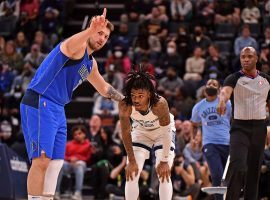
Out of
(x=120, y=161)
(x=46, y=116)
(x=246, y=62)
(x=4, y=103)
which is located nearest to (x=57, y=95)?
(x=46, y=116)

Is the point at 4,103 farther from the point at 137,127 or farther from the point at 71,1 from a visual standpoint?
A: the point at 137,127

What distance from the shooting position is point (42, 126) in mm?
7129

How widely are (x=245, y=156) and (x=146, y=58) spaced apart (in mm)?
8543

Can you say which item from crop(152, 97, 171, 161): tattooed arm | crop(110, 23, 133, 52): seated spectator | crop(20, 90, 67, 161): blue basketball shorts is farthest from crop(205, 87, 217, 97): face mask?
crop(110, 23, 133, 52): seated spectator

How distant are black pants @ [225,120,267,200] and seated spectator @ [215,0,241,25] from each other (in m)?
9.54

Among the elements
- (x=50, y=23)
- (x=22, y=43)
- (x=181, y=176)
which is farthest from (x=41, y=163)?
(x=50, y=23)

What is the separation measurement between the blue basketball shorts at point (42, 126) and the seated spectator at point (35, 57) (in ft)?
34.1

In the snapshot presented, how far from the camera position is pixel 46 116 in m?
7.16

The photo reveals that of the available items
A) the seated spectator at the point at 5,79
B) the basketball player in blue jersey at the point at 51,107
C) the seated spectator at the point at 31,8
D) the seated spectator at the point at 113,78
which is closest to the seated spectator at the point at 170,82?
the seated spectator at the point at 113,78

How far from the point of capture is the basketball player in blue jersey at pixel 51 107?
7066 mm

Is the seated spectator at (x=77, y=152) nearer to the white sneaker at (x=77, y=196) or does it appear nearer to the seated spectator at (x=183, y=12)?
the white sneaker at (x=77, y=196)

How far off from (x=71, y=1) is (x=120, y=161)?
7.66 metres

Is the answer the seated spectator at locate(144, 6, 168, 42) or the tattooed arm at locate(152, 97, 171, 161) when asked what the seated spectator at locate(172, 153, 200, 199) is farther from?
the seated spectator at locate(144, 6, 168, 42)

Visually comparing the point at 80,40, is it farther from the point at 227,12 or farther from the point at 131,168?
the point at 227,12
